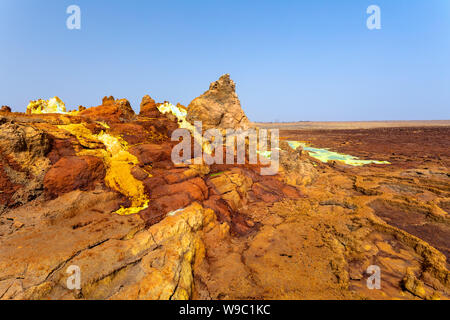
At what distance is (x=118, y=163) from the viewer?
6148 mm

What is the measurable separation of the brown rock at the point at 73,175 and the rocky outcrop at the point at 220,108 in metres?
6.41

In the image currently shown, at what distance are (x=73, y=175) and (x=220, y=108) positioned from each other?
27.2 ft

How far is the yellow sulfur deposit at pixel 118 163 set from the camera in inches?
216

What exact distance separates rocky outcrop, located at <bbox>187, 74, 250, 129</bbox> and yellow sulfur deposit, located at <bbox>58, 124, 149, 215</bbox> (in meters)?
5.06

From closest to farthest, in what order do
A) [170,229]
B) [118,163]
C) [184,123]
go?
[170,229] → [118,163] → [184,123]

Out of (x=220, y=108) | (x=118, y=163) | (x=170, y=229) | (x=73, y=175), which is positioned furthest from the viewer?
(x=220, y=108)

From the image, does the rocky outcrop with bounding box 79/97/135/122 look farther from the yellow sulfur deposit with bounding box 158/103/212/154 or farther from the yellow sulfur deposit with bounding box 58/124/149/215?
the yellow sulfur deposit with bounding box 158/103/212/154

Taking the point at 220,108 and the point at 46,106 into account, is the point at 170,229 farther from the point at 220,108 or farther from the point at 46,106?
the point at 46,106

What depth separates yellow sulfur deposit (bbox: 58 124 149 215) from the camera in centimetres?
549

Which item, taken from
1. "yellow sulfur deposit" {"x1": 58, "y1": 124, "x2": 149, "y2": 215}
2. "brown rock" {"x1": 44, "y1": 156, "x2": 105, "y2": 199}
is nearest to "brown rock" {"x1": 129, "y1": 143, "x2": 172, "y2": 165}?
"yellow sulfur deposit" {"x1": 58, "y1": 124, "x2": 149, "y2": 215}

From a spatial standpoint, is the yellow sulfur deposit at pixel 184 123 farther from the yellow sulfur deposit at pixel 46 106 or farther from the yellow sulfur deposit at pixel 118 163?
the yellow sulfur deposit at pixel 46 106

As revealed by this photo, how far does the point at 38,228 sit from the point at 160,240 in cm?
245

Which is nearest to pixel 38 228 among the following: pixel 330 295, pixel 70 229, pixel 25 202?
pixel 70 229

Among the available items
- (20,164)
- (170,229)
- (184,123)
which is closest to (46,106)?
(184,123)
